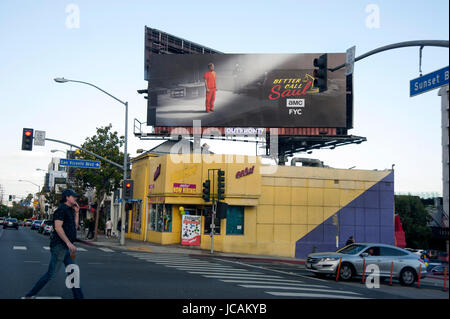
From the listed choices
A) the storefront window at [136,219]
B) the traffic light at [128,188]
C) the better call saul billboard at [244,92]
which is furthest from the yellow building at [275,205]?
the better call saul billboard at [244,92]

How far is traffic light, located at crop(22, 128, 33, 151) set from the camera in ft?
80.4

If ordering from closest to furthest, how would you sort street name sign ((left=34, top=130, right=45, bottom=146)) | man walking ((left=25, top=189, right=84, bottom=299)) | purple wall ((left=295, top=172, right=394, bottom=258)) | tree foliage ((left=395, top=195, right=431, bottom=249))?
man walking ((left=25, top=189, right=84, bottom=299)), street name sign ((left=34, top=130, right=45, bottom=146)), purple wall ((left=295, top=172, right=394, bottom=258)), tree foliage ((left=395, top=195, right=431, bottom=249))

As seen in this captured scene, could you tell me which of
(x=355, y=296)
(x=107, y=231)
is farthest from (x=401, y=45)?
(x=107, y=231)

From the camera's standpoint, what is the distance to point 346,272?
54.7ft

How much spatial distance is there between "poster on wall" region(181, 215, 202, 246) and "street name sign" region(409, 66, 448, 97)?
63.7 feet

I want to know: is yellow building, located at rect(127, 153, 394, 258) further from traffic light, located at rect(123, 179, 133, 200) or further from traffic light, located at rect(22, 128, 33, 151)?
traffic light, located at rect(22, 128, 33, 151)

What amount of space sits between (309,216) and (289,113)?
27.7ft

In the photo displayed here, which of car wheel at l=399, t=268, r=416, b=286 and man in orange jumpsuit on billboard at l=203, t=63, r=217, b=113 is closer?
car wheel at l=399, t=268, r=416, b=286

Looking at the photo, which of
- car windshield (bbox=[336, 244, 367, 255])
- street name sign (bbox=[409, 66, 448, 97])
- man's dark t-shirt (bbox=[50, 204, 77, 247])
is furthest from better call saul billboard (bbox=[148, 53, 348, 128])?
man's dark t-shirt (bbox=[50, 204, 77, 247])

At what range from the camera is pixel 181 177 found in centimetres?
3003

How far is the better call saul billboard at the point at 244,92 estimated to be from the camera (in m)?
34.5

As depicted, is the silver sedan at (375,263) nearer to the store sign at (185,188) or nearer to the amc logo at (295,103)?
the store sign at (185,188)
